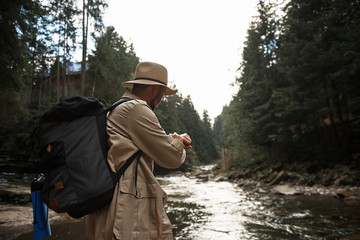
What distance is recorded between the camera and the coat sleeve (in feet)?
5.40

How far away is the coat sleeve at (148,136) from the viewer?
5.40 feet

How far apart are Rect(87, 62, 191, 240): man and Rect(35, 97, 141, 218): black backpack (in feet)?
0.19

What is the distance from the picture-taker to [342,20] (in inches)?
507

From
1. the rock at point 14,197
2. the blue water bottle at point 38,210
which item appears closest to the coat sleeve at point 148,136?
the blue water bottle at point 38,210

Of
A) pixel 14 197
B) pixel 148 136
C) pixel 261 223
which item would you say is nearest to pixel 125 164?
pixel 148 136

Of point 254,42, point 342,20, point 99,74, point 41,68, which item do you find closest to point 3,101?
point 99,74

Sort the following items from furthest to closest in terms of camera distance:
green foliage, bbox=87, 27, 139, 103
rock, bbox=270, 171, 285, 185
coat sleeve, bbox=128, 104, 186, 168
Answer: green foliage, bbox=87, 27, 139, 103 < rock, bbox=270, 171, 285, 185 < coat sleeve, bbox=128, 104, 186, 168

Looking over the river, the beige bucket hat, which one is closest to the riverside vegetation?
the beige bucket hat

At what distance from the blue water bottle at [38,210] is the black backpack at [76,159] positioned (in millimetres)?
247

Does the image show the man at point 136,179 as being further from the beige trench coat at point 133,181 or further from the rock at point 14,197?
the rock at point 14,197

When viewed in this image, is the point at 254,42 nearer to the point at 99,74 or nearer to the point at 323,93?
the point at 323,93

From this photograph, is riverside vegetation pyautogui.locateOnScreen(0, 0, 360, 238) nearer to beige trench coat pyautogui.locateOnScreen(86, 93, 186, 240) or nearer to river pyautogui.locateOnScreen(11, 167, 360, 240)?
beige trench coat pyautogui.locateOnScreen(86, 93, 186, 240)

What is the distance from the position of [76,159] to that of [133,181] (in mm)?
384

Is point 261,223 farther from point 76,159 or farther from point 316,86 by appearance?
point 316,86
